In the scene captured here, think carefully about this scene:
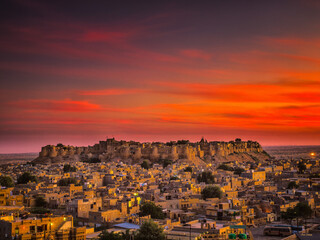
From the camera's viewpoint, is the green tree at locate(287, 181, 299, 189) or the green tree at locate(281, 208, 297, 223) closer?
the green tree at locate(281, 208, 297, 223)

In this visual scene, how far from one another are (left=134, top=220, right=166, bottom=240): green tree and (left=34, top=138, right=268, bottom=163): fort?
64.4 meters

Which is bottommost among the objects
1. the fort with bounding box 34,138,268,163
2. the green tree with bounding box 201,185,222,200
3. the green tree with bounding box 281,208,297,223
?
the green tree with bounding box 281,208,297,223

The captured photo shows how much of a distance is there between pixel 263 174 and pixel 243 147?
7056 cm

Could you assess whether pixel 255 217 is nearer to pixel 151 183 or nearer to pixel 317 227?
pixel 317 227

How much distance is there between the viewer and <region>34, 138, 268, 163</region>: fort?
8544 cm

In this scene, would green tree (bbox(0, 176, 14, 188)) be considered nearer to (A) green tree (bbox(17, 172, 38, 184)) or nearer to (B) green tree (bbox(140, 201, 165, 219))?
(A) green tree (bbox(17, 172, 38, 184))

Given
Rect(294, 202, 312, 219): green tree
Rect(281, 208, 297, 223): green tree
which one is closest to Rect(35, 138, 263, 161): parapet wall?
Rect(294, 202, 312, 219): green tree

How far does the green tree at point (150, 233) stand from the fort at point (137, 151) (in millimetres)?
64368

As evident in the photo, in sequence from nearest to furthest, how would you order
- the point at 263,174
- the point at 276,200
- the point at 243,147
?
1. the point at 276,200
2. the point at 263,174
3. the point at 243,147

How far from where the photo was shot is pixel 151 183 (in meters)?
41.2

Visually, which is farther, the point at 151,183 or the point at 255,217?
the point at 151,183

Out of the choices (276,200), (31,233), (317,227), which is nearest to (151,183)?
(276,200)

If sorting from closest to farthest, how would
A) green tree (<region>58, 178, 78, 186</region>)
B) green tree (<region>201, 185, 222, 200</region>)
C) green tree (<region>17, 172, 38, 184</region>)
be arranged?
green tree (<region>201, 185, 222, 200</region>) → green tree (<region>58, 178, 78, 186</region>) → green tree (<region>17, 172, 38, 184</region>)

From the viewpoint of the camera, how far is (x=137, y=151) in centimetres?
8550
